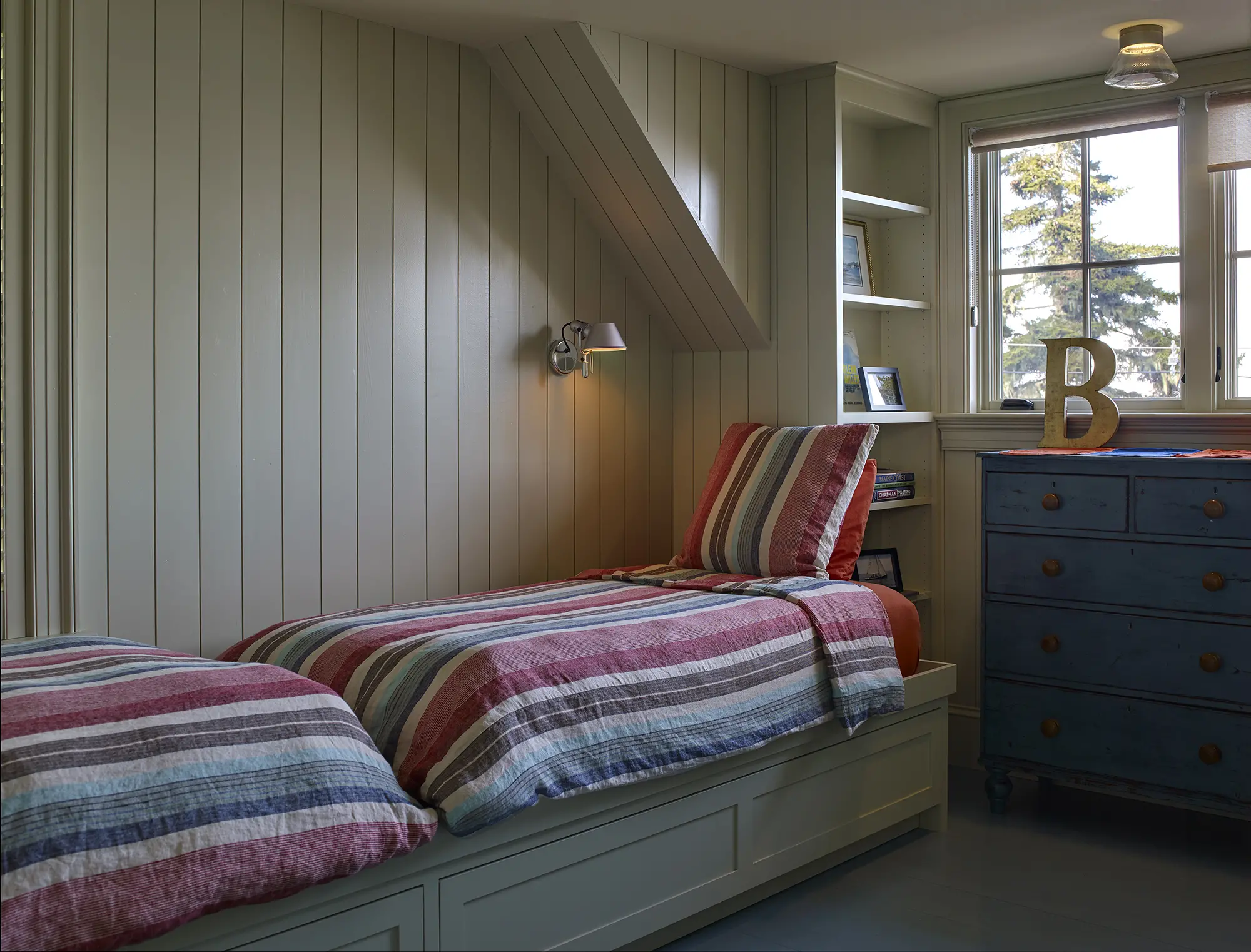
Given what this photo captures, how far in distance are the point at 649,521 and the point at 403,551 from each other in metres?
1.01

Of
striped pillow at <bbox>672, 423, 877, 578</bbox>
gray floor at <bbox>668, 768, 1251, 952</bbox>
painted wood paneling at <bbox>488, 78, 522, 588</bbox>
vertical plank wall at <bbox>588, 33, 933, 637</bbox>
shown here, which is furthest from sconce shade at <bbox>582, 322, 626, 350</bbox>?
gray floor at <bbox>668, 768, 1251, 952</bbox>

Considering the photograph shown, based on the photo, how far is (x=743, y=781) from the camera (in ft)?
8.39

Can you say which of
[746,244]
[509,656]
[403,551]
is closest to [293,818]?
[509,656]

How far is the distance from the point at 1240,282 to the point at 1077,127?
27.2 inches

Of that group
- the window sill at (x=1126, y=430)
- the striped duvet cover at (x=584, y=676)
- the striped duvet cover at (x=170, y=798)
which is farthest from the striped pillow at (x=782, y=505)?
the striped duvet cover at (x=170, y=798)

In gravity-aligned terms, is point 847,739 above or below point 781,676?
below

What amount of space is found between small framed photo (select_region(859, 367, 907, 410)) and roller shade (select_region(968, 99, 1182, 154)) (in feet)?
2.58

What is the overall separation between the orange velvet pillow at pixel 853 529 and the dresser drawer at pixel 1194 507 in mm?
708

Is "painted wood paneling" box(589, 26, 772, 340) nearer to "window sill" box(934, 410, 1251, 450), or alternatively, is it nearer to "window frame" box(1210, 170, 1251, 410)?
"window sill" box(934, 410, 1251, 450)

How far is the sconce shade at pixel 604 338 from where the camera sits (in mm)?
3355

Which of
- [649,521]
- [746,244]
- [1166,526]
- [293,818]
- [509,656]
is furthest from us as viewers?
[649,521]

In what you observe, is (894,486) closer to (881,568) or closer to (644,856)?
(881,568)

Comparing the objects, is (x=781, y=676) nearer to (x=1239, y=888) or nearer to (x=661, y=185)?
(x=1239, y=888)

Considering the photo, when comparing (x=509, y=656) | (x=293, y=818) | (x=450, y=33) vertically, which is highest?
(x=450, y=33)
